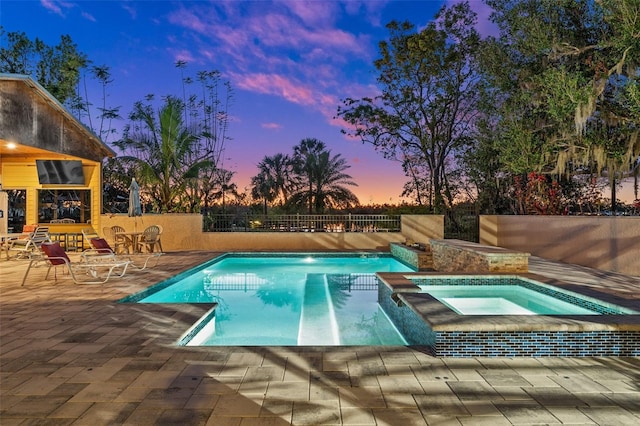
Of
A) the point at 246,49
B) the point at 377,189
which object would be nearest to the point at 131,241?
the point at 246,49

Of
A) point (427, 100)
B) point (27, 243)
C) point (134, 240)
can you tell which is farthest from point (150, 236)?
point (427, 100)

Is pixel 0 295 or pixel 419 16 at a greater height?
pixel 419 16

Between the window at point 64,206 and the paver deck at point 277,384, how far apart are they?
10.9 metres

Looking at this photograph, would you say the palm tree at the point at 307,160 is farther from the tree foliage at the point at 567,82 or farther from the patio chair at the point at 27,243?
the patio chair at the point at 27,243

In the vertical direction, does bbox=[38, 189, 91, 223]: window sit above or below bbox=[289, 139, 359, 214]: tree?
below

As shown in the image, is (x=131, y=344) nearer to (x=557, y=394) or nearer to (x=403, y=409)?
(x=403, y=409)

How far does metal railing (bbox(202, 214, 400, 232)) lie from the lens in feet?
48.8

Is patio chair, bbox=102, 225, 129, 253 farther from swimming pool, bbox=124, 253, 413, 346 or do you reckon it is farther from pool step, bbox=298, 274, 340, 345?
pool step, bbox=298, 274, 340, 345

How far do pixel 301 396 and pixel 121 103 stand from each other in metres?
23.2

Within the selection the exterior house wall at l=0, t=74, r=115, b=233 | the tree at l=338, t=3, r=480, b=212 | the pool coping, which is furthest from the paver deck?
the tree at l=338, t=3, r=480, b=212

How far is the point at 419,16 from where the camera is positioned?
17.4m

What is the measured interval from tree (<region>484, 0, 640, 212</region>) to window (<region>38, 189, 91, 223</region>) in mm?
14524

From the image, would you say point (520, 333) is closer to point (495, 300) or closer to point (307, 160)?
point (495, 300)

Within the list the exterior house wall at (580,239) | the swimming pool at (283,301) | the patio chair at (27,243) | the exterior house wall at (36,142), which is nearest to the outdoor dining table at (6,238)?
the patio chair at (27,243)
